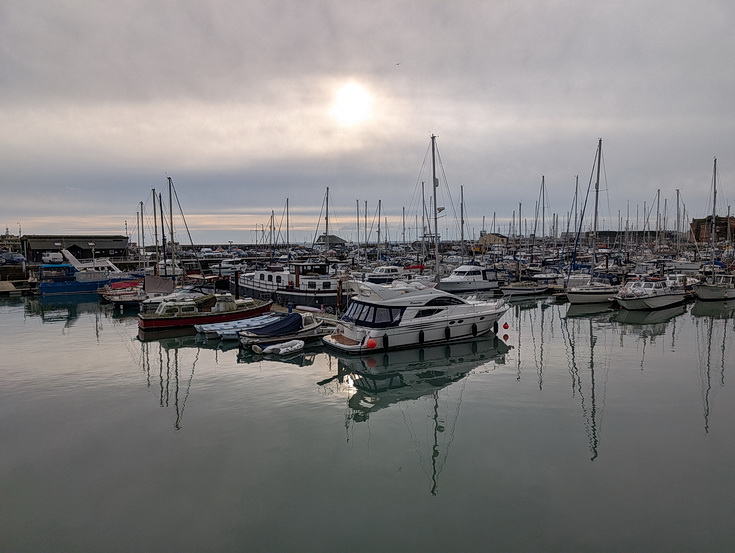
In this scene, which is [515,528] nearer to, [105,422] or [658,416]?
[658,416]

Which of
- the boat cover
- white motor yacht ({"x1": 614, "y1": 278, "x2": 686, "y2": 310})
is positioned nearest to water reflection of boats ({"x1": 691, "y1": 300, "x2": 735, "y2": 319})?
white motor yacht ({"x1": 614, "y1": 278, "x2": 686, "y2": 310})

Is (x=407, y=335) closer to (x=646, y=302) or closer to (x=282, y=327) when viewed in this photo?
(x=282, y=327)

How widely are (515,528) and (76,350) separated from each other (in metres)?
25.0

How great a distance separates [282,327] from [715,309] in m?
35.6

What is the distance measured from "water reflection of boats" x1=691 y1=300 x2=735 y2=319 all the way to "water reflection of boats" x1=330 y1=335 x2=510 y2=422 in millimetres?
20711

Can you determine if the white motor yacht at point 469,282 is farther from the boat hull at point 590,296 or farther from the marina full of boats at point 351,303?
the boat hull at point 590,296

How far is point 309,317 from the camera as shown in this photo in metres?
26.5

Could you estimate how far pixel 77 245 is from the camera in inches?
3073

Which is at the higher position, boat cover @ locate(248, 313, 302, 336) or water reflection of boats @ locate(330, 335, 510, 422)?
boat cover @ locate(248, 313, 302, 336)

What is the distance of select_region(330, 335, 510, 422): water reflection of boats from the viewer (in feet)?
57.3

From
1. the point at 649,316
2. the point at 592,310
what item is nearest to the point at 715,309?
the point at 649,316

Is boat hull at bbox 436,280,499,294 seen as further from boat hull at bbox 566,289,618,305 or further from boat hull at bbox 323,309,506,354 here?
boat hull at bbox 323,309,506,354

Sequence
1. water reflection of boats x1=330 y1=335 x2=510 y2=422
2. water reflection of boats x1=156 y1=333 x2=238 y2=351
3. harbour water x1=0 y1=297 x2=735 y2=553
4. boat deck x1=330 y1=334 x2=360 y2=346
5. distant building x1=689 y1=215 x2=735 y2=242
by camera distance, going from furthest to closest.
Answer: distant building x1=689 y1=215 x2=735 y2=242
water reflection of boats x1=156 y1=333 x2=238 y2=351
boat deck x1=330 y1=334 x2=360 y2=346
water reflection of boats x1=330 y1=335 x2=510 y2=422
harbour water x1=0 y1=297 x2=735 y2=553

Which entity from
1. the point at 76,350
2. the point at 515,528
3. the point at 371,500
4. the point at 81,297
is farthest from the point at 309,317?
the point at 81,297
